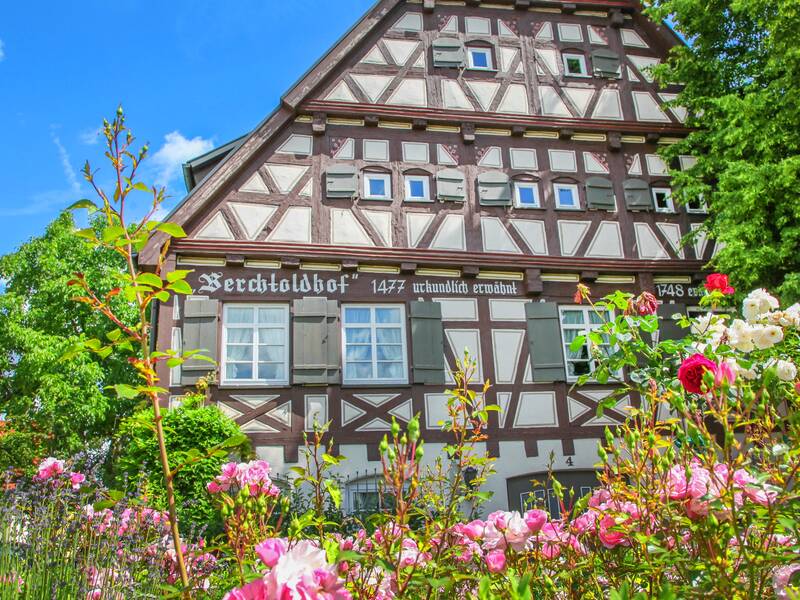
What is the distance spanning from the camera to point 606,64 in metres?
13.9

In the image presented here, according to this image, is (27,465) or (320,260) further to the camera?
(27,465)

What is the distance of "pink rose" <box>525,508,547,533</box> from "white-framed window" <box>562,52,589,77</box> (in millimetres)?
12966

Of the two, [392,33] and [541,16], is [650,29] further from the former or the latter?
[392,33]

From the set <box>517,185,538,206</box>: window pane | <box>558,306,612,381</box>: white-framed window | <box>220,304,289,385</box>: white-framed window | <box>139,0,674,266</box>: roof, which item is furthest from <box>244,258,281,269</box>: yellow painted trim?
<box>558,306,612,381</box>: white-framed window

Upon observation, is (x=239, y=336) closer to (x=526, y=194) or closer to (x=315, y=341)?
(x=315, y=341)

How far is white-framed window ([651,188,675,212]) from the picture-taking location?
13031mm

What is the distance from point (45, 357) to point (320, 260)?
1385 cm

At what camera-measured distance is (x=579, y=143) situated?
522 inches

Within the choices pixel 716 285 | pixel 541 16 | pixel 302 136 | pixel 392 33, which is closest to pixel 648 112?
pixel 541 16

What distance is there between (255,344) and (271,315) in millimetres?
524

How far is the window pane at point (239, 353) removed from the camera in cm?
1084

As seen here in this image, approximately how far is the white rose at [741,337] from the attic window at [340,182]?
8806mm

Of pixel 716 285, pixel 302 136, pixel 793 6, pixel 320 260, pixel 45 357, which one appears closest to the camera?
pixel 716 285

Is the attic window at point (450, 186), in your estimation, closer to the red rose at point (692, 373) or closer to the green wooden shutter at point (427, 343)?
the green wooden shutter at point (427, 343)
